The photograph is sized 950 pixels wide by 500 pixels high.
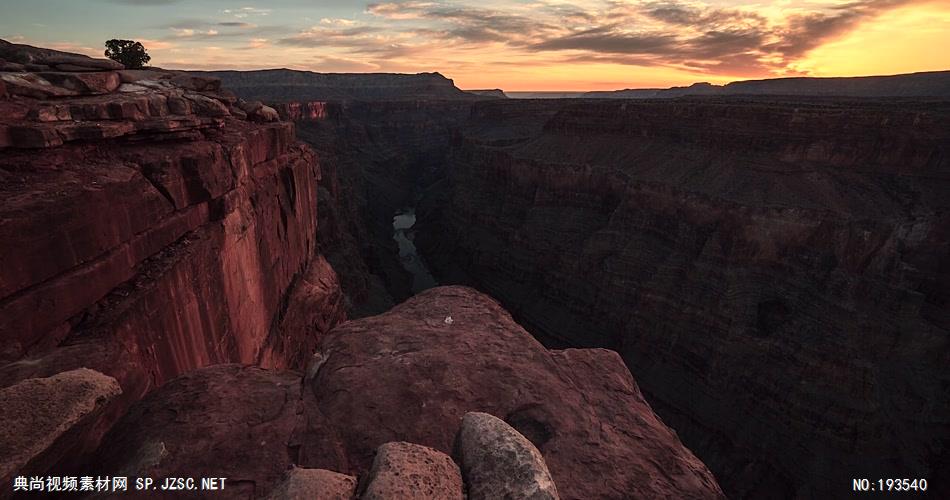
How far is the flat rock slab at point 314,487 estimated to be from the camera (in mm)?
4184

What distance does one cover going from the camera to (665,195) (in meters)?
38.6

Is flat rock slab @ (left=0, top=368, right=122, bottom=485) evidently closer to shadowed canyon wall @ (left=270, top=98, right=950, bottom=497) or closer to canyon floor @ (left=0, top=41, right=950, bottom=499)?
canyon floor @ (left=0, top=41, right=950, bottom=499)

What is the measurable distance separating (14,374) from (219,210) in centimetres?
802

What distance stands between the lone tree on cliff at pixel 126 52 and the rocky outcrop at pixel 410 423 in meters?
27.1

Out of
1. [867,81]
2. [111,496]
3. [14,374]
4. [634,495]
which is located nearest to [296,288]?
[14,374]

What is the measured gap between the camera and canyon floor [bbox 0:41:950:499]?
5.56 m

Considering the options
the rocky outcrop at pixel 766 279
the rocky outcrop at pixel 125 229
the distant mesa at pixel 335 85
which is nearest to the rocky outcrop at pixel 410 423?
the rocky outcrop at pixel 125 229

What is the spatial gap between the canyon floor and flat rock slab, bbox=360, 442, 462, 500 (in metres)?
0.03

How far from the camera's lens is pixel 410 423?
609 centimetres

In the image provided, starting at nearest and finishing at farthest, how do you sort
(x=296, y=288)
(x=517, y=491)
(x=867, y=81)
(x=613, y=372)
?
(x=517, y=491), (x=613, y=372), (x=296, y=288), (x=867, y=81)

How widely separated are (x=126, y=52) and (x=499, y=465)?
32.2 metres

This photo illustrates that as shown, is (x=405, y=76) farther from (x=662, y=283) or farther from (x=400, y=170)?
(x=662, y=283)

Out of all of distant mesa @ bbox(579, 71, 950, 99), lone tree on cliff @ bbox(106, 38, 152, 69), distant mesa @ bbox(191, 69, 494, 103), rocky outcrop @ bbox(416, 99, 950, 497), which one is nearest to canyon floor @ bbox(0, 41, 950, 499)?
rocky outcrop @ bbox(416, 99, 950, 497)

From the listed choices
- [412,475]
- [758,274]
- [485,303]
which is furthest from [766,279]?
[412,475]
